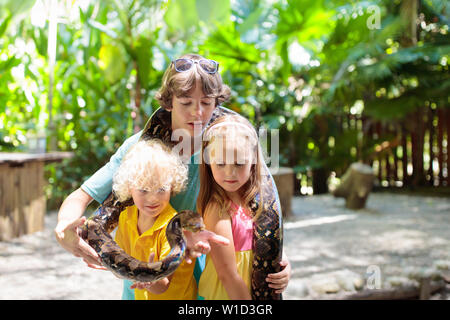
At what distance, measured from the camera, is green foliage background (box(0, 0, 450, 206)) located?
1.47 m

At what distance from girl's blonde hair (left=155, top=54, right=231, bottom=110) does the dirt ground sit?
1.61 feet

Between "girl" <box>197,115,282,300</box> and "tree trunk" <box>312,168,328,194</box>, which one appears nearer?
"girl" <box>197,115,282,300</box>

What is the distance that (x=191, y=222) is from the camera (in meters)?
0.54

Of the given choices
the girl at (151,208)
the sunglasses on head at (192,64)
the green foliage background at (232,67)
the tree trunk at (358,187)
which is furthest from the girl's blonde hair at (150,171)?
the tree trunk at (358,187)

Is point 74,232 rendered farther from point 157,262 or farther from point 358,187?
point 358,187

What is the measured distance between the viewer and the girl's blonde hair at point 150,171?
1.89 ft

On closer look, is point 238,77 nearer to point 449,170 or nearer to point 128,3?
point 128,3

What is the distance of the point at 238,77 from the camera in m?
2.36

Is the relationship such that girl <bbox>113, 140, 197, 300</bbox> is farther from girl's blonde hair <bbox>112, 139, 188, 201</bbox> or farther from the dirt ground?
the dirt ground

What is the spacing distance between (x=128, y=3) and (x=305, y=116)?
12.7 ft

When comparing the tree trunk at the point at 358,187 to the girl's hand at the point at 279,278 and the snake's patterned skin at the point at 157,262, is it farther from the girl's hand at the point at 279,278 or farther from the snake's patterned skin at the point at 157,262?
the snake's patterned skin at the point at 157,262

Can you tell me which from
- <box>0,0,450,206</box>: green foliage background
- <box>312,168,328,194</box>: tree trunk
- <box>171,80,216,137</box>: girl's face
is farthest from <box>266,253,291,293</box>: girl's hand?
<box>312,168,328,194</box>: tree trunk

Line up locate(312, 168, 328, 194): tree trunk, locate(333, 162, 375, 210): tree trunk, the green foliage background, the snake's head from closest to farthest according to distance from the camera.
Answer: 1. the snake's head
2. the green foliage background
3. locate(333, 162, 375, 210): tree trunk
4. locate(312, 168, 328, 194): tree trunk

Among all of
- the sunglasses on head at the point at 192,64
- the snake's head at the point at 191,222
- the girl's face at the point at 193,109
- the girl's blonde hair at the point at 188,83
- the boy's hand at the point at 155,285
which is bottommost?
the boy's hand at the point at 155,285
